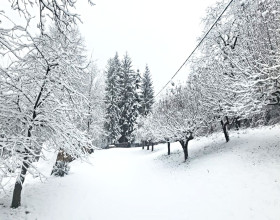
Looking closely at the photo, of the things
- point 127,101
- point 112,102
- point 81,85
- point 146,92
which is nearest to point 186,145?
→ point 81,85

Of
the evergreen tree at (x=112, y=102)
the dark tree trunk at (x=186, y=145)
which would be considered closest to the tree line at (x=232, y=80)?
the dark tree trunk at (x=186, y=145)

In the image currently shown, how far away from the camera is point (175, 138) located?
17.9m

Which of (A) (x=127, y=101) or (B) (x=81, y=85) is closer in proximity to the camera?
(B) (x=81, y=85)

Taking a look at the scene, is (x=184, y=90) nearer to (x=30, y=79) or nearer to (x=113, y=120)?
(x=30, y=79)

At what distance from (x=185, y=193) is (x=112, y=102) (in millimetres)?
35488

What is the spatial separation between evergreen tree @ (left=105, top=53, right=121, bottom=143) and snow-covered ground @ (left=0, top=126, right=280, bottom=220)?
29216 millimetres

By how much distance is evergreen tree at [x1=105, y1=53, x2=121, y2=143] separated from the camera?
44.2 metres

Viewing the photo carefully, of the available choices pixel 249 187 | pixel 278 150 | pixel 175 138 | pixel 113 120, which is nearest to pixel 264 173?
pixel 249 187

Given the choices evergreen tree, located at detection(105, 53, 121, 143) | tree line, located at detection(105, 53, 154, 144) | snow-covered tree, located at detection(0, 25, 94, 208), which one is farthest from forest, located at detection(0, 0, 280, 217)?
tree line, located at detection(105, 53, 154, 144)

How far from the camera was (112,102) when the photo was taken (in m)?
45.3

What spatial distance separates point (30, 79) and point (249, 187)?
8278mm

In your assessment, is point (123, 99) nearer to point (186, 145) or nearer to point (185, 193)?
point (186, 145)

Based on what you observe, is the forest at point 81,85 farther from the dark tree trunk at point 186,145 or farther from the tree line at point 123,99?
the tree line at point 123,99

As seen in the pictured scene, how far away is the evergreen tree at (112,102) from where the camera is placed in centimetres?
4416
